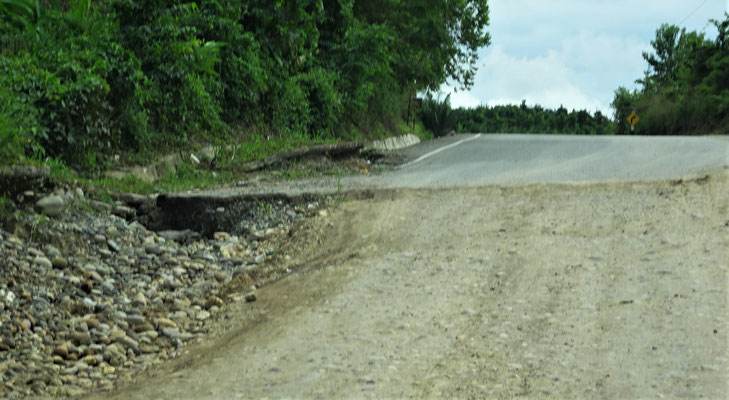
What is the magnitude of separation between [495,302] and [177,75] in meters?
8.22

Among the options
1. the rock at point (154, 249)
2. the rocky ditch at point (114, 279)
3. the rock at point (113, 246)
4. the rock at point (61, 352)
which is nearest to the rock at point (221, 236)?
the rocky ditch at point (114, 279)

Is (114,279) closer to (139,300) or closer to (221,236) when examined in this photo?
(139,300)

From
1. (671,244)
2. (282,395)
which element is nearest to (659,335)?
(671,244)

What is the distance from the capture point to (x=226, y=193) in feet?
31.0

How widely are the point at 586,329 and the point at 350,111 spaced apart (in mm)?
15563

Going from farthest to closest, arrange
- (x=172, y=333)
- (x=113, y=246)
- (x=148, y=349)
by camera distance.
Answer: (x=113, y=246)
(x=172, y=333)
(x=148, y=349)

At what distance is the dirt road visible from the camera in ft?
13.9

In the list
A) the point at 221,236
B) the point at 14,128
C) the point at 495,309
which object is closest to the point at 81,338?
the point at 221,236

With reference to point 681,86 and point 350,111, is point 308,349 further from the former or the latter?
point 681,86

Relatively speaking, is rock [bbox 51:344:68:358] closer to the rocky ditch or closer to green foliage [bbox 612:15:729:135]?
the rocky ditch

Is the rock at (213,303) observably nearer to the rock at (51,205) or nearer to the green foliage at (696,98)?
the rock at (51,205)

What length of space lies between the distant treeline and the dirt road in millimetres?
48226

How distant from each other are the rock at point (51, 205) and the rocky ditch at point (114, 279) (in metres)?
0.01

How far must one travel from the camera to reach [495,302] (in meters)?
5.49
